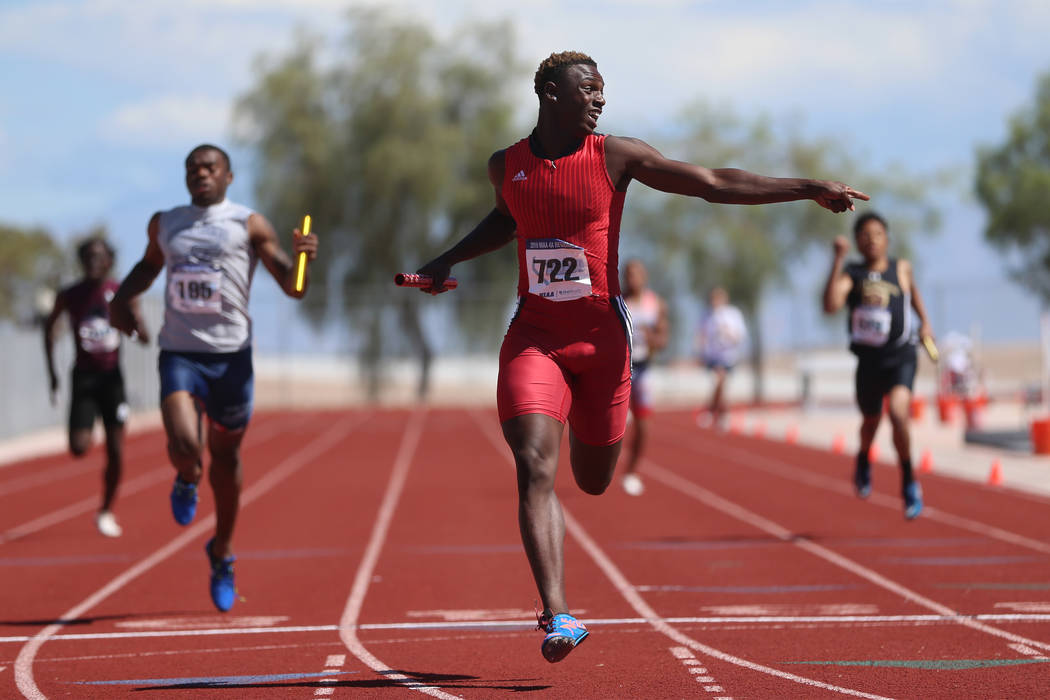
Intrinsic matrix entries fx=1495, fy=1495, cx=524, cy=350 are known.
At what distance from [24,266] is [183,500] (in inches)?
2259

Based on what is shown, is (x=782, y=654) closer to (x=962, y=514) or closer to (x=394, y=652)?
(x=394, y=652)

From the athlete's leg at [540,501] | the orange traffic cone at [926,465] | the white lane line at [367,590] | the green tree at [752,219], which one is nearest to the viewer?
the athlete's leg at [540,501]

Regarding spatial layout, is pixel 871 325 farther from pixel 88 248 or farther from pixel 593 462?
pixel 88 248

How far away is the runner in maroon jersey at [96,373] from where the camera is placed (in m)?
10.6

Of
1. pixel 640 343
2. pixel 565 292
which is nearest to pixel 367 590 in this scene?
pixel 565 292

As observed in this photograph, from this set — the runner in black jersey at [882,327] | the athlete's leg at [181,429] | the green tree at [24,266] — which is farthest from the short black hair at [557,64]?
the green tree at [24,266]

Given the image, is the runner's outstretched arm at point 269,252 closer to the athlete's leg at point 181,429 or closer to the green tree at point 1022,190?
the athlete's leg at point 181,429

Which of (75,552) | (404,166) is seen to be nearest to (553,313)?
(75,552)

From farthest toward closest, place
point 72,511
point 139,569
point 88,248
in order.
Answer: point 72,511 → point 88,248 → point 139,569

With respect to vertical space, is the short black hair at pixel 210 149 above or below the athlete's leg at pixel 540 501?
above

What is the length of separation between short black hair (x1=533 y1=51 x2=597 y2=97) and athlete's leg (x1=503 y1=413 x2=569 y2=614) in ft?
3.98

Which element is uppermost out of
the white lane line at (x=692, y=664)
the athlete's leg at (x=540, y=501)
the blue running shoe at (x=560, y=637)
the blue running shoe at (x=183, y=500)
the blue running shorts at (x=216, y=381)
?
the blue running shorts at (x=216, y=381)

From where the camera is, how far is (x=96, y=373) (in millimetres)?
10625

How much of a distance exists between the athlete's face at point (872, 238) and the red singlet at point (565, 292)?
5128 mm
